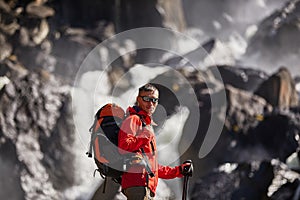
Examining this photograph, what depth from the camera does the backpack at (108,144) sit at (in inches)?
175

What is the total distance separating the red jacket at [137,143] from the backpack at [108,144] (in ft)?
0.34

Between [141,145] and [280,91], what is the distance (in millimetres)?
12794

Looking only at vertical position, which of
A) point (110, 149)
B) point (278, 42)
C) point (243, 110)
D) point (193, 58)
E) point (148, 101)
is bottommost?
point (193, 58)

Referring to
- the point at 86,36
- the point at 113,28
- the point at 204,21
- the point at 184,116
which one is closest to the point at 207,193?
the point at 184,116

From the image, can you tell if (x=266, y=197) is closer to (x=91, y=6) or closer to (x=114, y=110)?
(x=114, y=110)

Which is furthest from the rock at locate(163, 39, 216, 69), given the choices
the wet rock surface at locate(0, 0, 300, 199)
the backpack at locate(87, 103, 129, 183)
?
the backpack at locate(87, 103, 129, 183)

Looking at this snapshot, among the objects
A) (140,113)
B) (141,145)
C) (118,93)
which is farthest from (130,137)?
(118,93)

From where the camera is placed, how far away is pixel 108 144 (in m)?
4.44

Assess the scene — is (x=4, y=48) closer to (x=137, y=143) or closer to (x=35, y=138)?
(x=35, y=138)

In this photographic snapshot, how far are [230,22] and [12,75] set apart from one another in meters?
23.4

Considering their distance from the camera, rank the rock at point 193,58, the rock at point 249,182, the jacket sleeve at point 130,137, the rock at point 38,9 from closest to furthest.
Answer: the jacket sleeve at point 130,137
the rock at point 249,182
the rock at point 38,9
the rock at point 193,58

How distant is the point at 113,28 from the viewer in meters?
23.5

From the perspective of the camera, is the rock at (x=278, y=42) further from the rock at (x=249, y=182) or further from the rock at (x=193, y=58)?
the rock at (x=249, y=182)

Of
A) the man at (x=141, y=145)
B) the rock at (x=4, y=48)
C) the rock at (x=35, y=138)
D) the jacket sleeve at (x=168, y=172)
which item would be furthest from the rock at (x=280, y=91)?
the rock at (x=4, y=48)
